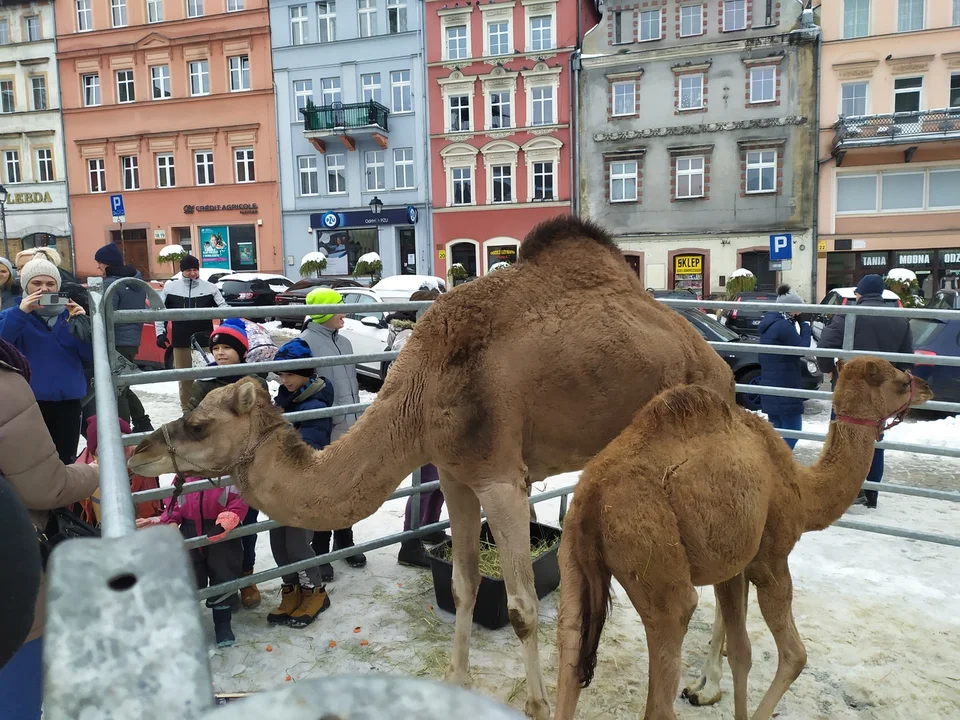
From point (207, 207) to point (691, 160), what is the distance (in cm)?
2296

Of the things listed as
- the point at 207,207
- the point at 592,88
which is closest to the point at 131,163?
the point at 207,207

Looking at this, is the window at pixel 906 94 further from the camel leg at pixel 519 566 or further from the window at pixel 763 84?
the camel leg at pixel 519 566

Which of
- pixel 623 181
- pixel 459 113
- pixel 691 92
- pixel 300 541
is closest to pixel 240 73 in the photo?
pixel 459 113

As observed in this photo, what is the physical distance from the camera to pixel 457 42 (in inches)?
1250

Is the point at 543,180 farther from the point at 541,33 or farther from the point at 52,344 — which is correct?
the point at 52,344

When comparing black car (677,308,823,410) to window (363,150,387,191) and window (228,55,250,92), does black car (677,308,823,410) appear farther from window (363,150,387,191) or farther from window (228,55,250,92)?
window (228,55,250,92)

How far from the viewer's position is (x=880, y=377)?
10.7 ft

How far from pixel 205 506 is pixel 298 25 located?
1356 inches

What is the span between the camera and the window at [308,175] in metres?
33.8

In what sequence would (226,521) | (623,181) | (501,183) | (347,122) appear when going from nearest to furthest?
1. (226,521)
2. (623,181)
3. (501,183)
4. (347,122)

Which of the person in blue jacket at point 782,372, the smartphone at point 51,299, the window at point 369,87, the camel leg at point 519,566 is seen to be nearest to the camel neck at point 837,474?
the camel leg at point 519,566

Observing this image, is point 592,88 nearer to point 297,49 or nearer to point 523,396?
point 297,49

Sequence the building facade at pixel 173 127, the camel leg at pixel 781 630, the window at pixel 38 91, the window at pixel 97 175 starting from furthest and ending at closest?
the window at pixel 38 91
the window at pixel 97 175
the building facade at pixel 173 127
the camel leg at pixel 781 630

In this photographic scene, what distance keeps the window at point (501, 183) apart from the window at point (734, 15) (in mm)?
10617
